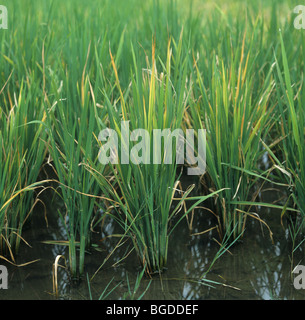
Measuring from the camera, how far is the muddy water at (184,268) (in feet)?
4.80

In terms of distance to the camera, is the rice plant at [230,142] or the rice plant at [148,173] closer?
the rice plant at [148,173]

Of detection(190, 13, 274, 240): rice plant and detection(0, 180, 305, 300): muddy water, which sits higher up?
detection(190, 13, 274, 240): rice plant

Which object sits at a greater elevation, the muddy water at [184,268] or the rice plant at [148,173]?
the rice plant at [148,173]

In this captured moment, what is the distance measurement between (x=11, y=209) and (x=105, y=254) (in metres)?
0.34

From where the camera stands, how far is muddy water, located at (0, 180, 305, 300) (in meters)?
1.46

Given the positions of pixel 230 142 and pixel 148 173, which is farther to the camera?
pixel 230 142

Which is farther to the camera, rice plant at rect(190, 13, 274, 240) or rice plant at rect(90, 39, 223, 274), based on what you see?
rice plant at rect(190, 13, 274, 240)

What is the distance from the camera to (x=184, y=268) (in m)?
1.56

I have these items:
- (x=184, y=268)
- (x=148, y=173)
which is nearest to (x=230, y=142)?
(x=148, y=173)

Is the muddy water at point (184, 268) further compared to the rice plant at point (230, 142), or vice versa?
the rice plant at point (230, 142)

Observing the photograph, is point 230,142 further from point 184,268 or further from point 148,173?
point 184,268
